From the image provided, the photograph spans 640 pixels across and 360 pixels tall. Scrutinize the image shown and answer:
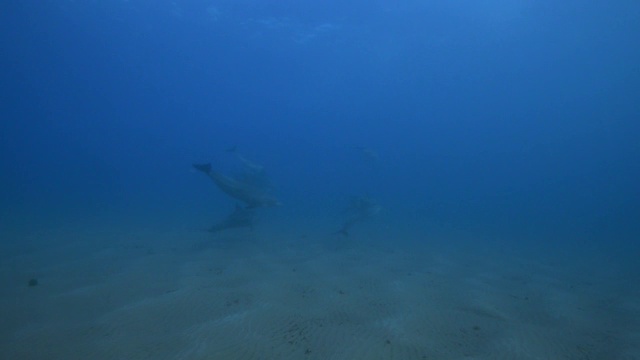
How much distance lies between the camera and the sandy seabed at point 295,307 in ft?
14.9

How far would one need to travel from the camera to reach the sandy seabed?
4543 mm

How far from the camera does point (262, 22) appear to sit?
46281 millimetres

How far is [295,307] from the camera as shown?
19.0ft

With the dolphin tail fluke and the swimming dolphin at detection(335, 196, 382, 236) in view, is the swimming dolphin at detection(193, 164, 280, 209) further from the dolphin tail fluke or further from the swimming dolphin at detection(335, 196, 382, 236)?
the swimming dolphin at detection(335, 196, 382, 236)

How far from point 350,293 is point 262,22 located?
154 feet

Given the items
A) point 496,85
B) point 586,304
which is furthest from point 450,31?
point 586,304

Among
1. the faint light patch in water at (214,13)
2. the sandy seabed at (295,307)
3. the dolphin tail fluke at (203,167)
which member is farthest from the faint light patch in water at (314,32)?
the sandy seabed at (295,307)

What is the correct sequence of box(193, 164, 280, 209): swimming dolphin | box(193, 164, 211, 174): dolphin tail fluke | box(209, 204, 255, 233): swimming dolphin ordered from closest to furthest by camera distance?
box(193, 164, 211, 174): dolphin tail fluke
box(193, 164, 280, 209): swimming dolphin
box(209, 204, 255, 233): swimming dolphin

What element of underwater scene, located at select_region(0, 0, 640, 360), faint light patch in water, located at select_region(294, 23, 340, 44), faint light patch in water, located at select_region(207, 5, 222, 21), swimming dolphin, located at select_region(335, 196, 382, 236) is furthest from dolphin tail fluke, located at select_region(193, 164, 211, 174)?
faint light patch in water, located at select_region(207, 5, 222, 21)

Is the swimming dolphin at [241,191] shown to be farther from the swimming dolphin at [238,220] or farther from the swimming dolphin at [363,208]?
the swimming dolphin at [363,208]

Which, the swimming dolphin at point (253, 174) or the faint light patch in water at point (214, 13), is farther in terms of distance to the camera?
the faint light patch in water at point (214, 13)

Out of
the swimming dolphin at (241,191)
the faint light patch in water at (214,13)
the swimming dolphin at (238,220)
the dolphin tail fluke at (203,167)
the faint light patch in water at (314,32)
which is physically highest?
the faint light patch in water at (314,32)

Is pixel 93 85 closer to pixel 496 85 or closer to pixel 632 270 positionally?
pixel 496 85

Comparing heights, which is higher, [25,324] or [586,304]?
[586,304]
